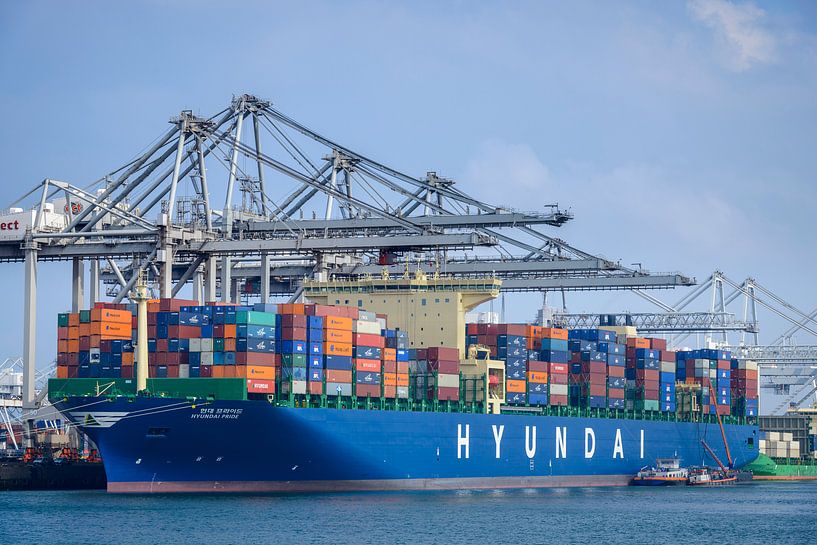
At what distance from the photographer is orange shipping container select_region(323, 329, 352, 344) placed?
52156 mm

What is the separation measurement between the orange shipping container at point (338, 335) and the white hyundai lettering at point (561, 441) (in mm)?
15126

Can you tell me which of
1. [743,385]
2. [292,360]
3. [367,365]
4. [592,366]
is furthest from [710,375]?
[292,360]

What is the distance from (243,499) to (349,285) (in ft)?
47.8

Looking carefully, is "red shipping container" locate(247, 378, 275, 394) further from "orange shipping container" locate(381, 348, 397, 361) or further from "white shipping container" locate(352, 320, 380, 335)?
"orange shipping container" locate(381, 348, 397, 361)

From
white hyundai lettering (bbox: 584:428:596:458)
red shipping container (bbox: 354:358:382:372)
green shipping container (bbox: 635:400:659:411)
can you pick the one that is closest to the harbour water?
red shipping container (bbox: 354:358:382:372)

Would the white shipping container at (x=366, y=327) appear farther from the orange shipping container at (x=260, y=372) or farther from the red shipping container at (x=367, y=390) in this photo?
the orange shipping container at (x=260, y=372)

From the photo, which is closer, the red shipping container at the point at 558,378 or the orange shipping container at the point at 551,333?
the red shipping container at the point at 558,378

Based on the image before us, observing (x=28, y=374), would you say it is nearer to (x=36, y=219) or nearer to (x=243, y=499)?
(x=36, y=219)

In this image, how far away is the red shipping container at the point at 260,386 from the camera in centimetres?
5025

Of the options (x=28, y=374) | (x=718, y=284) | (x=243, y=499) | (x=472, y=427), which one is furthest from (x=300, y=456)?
(x=718, y=284)

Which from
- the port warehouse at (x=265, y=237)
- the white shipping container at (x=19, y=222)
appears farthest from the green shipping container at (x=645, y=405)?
the white shipping container at (x=19, y=222)

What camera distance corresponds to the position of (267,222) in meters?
64.8

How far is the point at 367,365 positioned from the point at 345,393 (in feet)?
4.94

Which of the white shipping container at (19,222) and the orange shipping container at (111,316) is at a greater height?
the white shipping container at (19,222)
